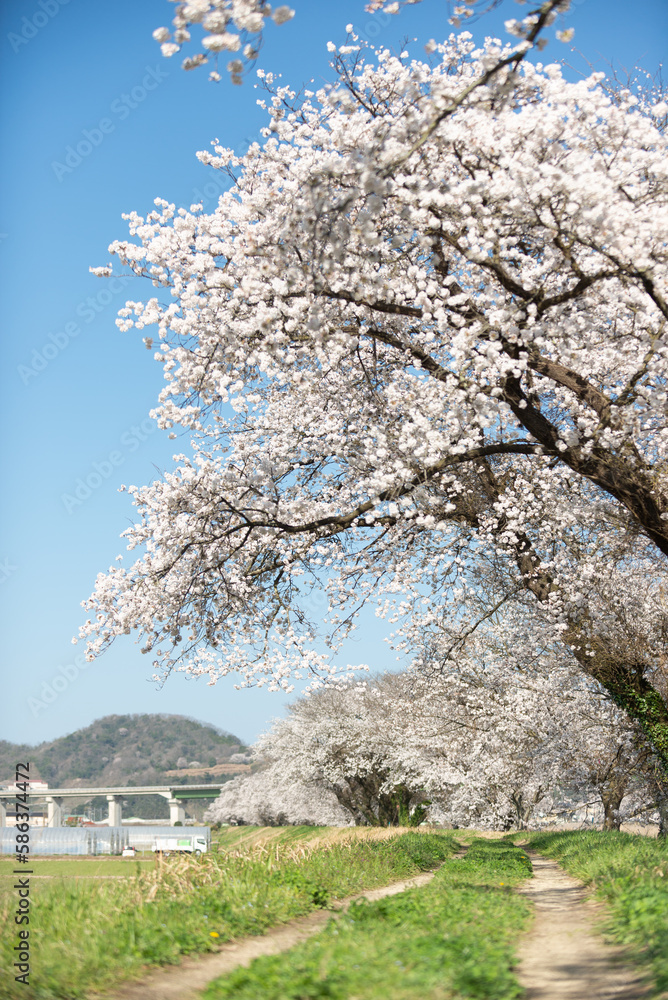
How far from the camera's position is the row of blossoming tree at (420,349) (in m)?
7.68

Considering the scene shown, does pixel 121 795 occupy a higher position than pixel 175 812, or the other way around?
pixel 121 795

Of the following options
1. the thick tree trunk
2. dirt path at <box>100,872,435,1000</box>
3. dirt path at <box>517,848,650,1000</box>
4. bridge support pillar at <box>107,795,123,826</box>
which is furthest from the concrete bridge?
dirt path at <box>517,848,650,1000</box>

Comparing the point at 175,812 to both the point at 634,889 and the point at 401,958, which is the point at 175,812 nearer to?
the point at 634,889

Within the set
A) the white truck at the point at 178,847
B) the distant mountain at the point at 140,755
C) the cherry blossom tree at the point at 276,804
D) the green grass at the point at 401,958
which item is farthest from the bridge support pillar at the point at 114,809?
the green grass at the point at 401,958

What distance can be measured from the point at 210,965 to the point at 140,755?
9704 centimetres

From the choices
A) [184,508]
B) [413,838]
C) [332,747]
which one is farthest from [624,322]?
[332,747]

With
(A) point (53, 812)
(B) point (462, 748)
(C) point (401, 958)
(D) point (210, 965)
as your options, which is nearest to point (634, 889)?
(C) point (401, 958)

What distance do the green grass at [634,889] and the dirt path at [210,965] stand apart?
2.40m

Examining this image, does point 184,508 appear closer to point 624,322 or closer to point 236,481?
point 236,481

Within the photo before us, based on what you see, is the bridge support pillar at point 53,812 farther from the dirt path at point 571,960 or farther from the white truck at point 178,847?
the dirt path at point 571,960

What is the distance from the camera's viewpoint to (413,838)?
14188 mm

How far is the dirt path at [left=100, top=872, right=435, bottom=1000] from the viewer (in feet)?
14.3

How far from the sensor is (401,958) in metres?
4.60

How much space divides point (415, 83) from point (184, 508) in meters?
5.79
